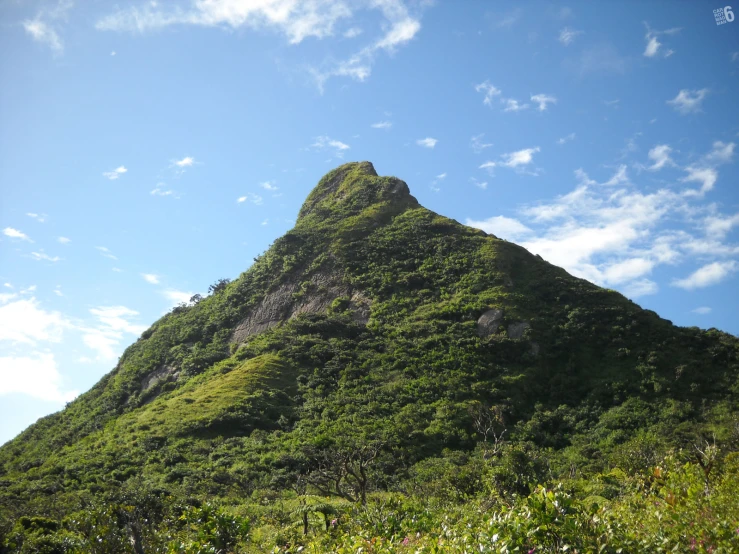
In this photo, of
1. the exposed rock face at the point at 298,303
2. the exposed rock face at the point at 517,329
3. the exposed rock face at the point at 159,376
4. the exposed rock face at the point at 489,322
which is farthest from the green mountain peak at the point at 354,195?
the exposed rock face at the point at 517,329

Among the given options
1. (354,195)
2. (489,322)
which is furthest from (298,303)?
(354,195)

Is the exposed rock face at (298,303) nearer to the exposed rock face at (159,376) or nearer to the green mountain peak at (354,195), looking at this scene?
the exposed rock face at (159,376)

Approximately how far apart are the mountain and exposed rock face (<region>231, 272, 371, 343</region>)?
0.91 ft

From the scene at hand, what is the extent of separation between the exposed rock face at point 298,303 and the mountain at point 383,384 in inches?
11.0

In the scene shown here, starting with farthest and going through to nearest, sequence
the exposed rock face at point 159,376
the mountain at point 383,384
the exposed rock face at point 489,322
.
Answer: the exposed rock face at point 159,376 < the exposed rock face at point 489,322 < the mountain at point 383,384

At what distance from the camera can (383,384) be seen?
55750 millimetres

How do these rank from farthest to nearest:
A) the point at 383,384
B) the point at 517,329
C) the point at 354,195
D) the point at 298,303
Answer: the point at 354,195, the point at 298,303, the point at 517,329, the point at 383,384

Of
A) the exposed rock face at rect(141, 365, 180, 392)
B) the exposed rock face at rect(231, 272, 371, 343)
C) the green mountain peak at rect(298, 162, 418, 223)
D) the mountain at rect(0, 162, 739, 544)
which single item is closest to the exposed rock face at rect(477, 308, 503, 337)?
the mountain at rect(0, 162, 739, 544)

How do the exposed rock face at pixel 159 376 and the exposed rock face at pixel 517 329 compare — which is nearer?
the exposed rock face at pixel 517 329

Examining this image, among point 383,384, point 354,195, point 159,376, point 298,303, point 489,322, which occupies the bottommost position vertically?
point 383,384

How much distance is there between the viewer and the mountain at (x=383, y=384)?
129 ft

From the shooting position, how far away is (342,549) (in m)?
9.91

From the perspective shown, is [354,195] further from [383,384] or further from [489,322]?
[383,384]

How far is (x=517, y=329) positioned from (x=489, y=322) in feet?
10.5
